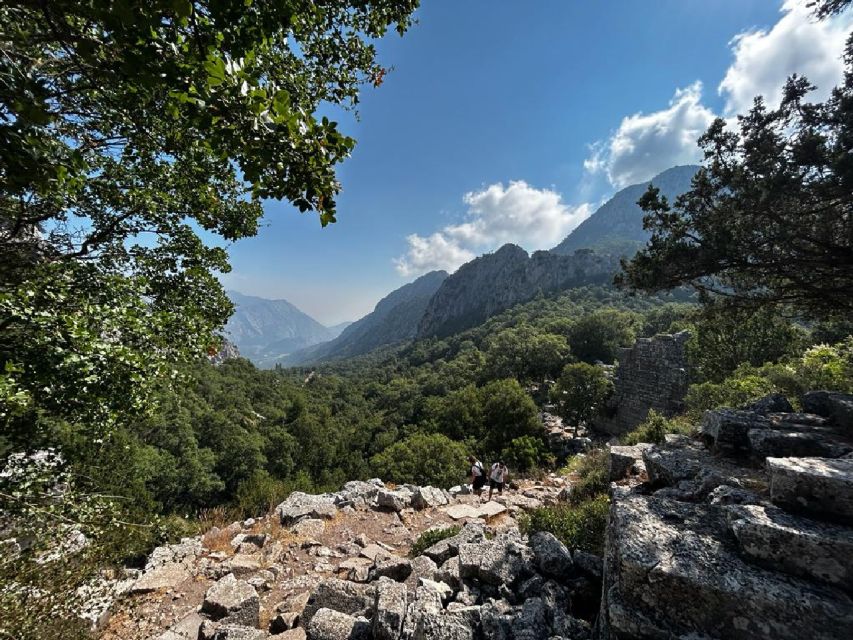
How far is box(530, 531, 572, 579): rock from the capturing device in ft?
14.7

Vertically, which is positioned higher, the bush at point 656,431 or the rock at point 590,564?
the rock at point 590,564

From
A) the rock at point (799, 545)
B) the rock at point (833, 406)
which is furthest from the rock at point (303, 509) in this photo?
the rock at point (833, 406)

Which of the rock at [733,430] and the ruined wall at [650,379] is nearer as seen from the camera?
the rock at [733,430]

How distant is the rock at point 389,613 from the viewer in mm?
3623

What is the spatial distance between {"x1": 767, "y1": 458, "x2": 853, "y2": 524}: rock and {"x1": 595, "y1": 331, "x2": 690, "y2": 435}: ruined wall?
18.5 m

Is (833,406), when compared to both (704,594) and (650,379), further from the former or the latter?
(650,379)

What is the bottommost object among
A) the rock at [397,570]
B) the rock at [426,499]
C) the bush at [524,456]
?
the bush at [524,456]

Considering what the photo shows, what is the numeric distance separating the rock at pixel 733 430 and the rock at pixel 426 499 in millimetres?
7025

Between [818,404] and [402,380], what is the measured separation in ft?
252

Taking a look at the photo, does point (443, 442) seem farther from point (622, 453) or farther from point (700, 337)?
point (700, 337)

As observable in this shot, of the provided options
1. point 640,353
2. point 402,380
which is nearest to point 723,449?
point 640,353

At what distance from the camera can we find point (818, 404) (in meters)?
6.16

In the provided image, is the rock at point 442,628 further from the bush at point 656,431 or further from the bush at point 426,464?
the bush at point 426,464

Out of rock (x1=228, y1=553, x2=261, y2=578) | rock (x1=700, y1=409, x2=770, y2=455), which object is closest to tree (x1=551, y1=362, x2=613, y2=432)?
rock (x1=700, y1=409, x2=770, y2=455)
